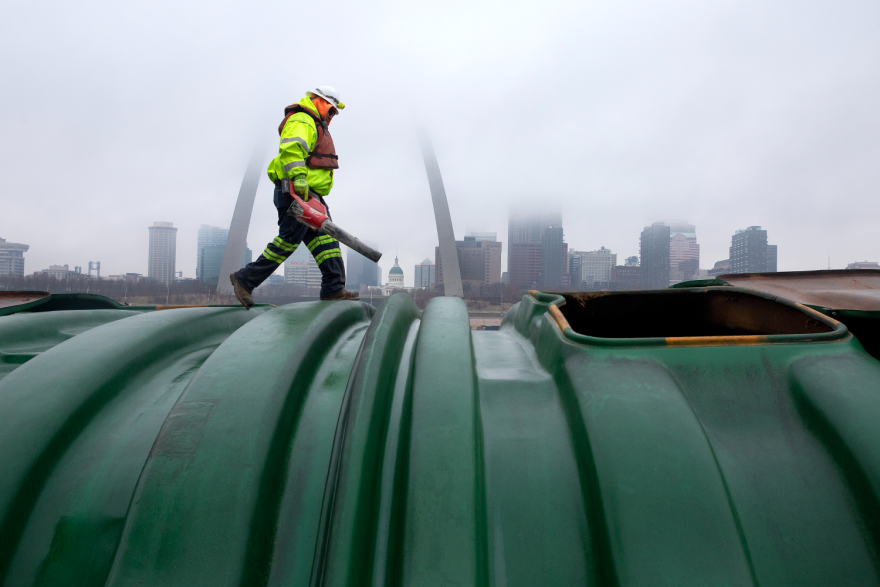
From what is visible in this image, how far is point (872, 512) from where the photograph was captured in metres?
0.92

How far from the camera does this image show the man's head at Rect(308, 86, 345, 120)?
145 inches

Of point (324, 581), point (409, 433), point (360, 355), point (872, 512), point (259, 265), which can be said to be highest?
point (259, 265)

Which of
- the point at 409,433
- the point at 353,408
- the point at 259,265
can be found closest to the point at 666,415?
the point at 409,433

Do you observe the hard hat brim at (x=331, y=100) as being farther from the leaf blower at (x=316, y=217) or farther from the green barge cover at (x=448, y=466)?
the green barge cover at (x=448, y=466)

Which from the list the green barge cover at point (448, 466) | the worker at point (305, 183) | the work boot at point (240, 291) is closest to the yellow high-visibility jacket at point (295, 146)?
the worker at point (305, 183)

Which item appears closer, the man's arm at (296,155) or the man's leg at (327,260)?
the man's arm at (296,155)

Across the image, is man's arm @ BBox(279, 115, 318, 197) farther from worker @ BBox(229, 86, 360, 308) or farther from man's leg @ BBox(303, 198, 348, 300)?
man's leg @ BBox(303, 198, 348, 300)

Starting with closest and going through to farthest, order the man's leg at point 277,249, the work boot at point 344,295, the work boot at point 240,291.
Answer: the work boot at point 240,291 < the man's leg at point 277,249 < the work boot at point 344,295

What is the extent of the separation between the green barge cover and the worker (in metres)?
1.98

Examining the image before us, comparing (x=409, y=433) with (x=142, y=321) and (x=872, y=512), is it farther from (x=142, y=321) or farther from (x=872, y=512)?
(x=142, y=321)

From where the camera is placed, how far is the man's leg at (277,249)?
3158mm

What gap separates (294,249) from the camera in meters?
3.38

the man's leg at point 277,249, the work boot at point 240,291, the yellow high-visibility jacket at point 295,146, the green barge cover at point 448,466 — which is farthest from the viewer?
the yellow high-visibility jacket at point 295,146

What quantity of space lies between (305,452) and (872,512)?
124 cm
